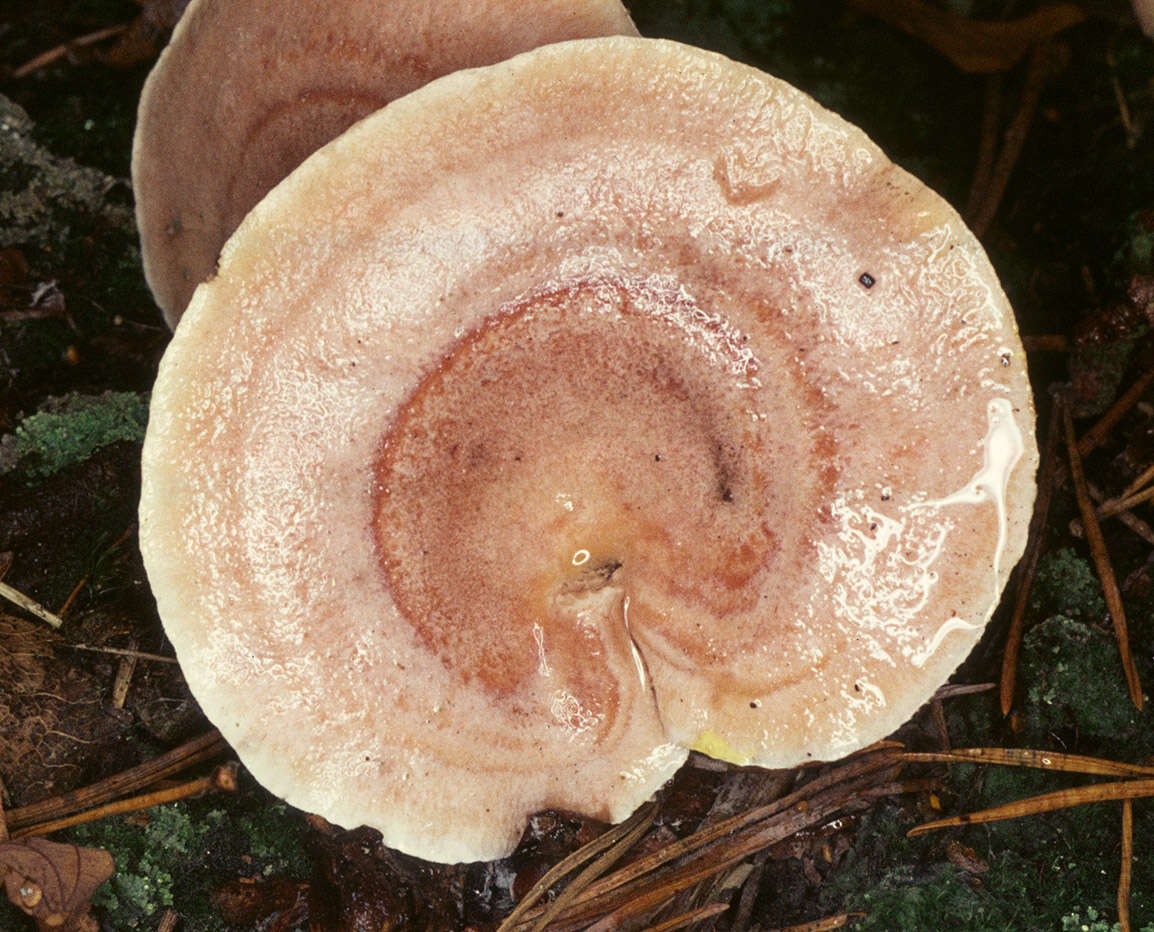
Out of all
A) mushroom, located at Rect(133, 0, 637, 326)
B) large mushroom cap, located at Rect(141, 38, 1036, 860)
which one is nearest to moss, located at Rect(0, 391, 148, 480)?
mushroom, located at Rect(133, 0, 637, 326)

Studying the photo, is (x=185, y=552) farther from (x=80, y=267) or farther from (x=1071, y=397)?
(x=1071, y=397)

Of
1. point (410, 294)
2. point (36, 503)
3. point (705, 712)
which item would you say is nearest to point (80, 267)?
point (36, 503)

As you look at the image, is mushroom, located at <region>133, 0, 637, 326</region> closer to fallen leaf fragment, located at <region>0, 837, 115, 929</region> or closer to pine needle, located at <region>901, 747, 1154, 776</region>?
fallen leaf fragment, located at <region>0, 837, 115, 929</region>

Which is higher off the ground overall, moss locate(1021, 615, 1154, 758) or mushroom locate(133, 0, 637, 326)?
mushroom locate(133, 0, 637, 326)

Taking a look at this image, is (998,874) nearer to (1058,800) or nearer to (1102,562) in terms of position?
(1058,800)

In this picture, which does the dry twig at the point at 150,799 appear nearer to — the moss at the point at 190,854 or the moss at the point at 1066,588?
the moss at the point at 190,854

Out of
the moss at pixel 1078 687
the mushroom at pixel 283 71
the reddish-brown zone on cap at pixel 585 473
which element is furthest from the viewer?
the moss at pixel 1078 687

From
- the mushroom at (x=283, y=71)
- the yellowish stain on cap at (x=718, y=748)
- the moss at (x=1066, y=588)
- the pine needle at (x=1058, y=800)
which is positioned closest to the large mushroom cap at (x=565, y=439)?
the yellowish stain on cap at (x=718, y=748)
